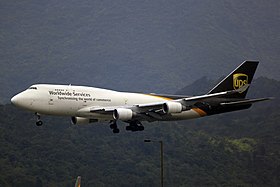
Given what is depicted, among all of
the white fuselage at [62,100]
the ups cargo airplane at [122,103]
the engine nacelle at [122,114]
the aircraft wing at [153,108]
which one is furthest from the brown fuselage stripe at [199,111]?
the white fuselage at [62,100]

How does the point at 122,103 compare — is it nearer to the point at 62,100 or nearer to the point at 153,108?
the point at 153,108

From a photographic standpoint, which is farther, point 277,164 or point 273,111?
point 273,111

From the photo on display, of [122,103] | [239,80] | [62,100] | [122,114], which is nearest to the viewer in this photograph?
[62,100]

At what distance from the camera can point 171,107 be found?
69750 mm

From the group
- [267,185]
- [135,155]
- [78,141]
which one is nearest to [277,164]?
[267,185]

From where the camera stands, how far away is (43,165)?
118m

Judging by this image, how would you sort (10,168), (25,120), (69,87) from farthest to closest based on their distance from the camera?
(25,120) < (10,168) < (69,87)

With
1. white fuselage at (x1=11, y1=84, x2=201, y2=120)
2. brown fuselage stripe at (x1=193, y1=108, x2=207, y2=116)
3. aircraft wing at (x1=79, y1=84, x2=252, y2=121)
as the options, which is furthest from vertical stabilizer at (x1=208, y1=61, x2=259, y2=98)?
white fuselage at (x1=11, y1=84, x2=201, y2=120)

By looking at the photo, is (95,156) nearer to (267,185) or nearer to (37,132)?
(37,132)

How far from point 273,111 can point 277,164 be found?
67.3 feet

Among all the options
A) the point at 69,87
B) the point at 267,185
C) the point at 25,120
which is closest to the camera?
the point at 69,87

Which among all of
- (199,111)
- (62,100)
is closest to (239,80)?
(199,111)

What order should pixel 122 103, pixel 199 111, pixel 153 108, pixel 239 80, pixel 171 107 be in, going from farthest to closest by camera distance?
pixel 239 80 → pixel 199 111 → pixel 122 103 → pixel 153 108 → pixel 171 107

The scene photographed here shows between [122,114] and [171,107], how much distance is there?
5165 mm
